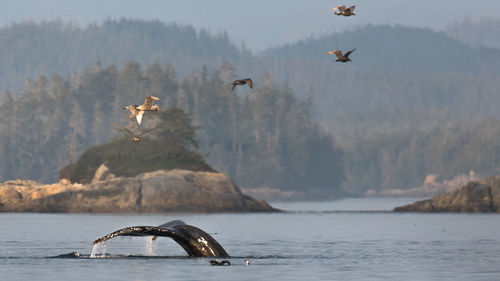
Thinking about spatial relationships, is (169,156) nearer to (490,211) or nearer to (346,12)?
(490,211)

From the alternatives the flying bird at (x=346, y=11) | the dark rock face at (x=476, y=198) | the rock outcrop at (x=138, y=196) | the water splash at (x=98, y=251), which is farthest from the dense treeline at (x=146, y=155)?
the flying bird at (x=346, y=11)

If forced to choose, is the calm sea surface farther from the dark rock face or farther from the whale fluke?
the dark rock face

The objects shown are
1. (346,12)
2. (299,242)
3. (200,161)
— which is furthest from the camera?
(200,161)

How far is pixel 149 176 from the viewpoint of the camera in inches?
4434

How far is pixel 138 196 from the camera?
4368 inches

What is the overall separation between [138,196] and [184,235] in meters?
77.5

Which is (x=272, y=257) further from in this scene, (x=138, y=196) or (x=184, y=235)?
(x=138, y=196)

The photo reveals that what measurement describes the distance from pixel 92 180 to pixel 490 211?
169 feet

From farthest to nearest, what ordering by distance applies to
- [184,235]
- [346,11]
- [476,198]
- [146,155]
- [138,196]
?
[146,155] < [476,198] < [138,196] < [346,11] < [184,235]

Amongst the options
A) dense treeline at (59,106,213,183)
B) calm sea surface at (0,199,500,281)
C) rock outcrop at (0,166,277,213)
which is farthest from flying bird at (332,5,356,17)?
dense treeline at (59,106,213,183)

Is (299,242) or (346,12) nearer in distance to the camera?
(346,12)

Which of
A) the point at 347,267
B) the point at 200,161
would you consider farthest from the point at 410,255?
the point at 200,161

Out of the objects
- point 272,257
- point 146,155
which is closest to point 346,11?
point 272,257

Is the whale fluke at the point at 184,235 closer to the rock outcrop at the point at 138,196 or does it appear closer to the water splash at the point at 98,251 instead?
the water splash at the point at 98,251
